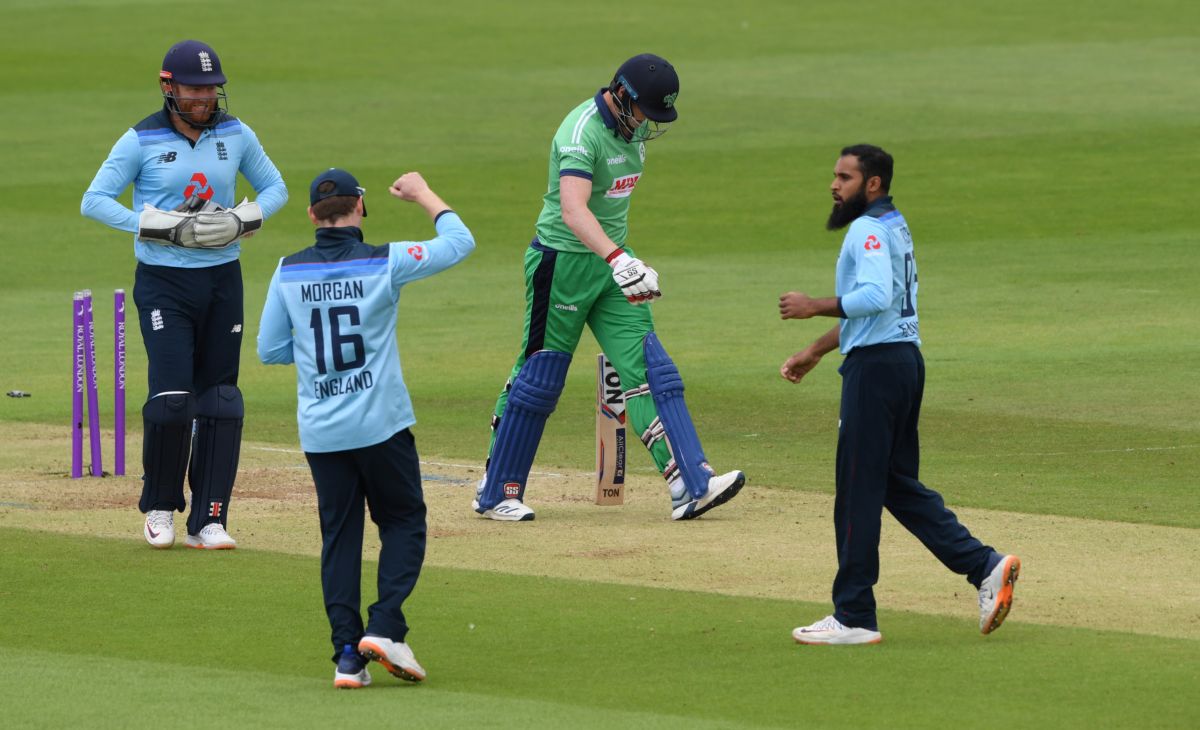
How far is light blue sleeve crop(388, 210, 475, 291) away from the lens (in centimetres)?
751

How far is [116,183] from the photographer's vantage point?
10.1 metres

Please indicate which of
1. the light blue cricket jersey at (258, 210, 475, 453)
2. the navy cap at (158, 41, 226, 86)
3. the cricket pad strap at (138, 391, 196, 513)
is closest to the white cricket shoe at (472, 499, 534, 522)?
A: the cricket pad strap at (138, 391, 196, 513)

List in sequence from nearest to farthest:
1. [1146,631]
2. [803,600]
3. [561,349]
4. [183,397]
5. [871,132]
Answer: [1146,631]
[803,600]
[183,397]
[561,349]
[871,132]

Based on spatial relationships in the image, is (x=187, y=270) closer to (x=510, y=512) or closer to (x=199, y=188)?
(x=199, y=188)

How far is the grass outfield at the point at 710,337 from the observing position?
7.57 m

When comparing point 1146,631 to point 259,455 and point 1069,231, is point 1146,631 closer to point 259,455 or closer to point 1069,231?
point 259,455

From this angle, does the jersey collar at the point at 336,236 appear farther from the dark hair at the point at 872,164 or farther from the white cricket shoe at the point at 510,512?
the white cricket shoe at the point at 510,512

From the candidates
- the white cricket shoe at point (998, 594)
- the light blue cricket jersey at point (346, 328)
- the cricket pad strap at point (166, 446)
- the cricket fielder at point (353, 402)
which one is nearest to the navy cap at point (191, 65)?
the cricket pad strap at point (166, 446)

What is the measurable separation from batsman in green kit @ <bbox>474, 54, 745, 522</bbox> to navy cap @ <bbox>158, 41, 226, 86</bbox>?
1747mm

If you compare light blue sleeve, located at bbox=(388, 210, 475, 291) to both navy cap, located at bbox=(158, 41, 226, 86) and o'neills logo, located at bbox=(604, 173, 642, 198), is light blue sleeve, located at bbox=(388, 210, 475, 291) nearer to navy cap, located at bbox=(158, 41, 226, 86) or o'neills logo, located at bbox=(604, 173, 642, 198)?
navy cap, located at bbox=(158, 41, 226, 86)

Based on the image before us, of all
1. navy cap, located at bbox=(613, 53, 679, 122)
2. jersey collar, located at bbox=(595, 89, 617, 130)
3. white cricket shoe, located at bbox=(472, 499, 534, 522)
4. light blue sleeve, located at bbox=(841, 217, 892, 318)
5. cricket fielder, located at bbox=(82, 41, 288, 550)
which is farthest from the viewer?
white cricket shoe, located at bbox=(472, 499, 534, 522)

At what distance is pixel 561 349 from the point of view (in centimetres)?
1104

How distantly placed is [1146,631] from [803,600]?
4.63 feet

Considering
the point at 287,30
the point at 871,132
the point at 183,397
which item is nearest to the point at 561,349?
the point at 183,397
